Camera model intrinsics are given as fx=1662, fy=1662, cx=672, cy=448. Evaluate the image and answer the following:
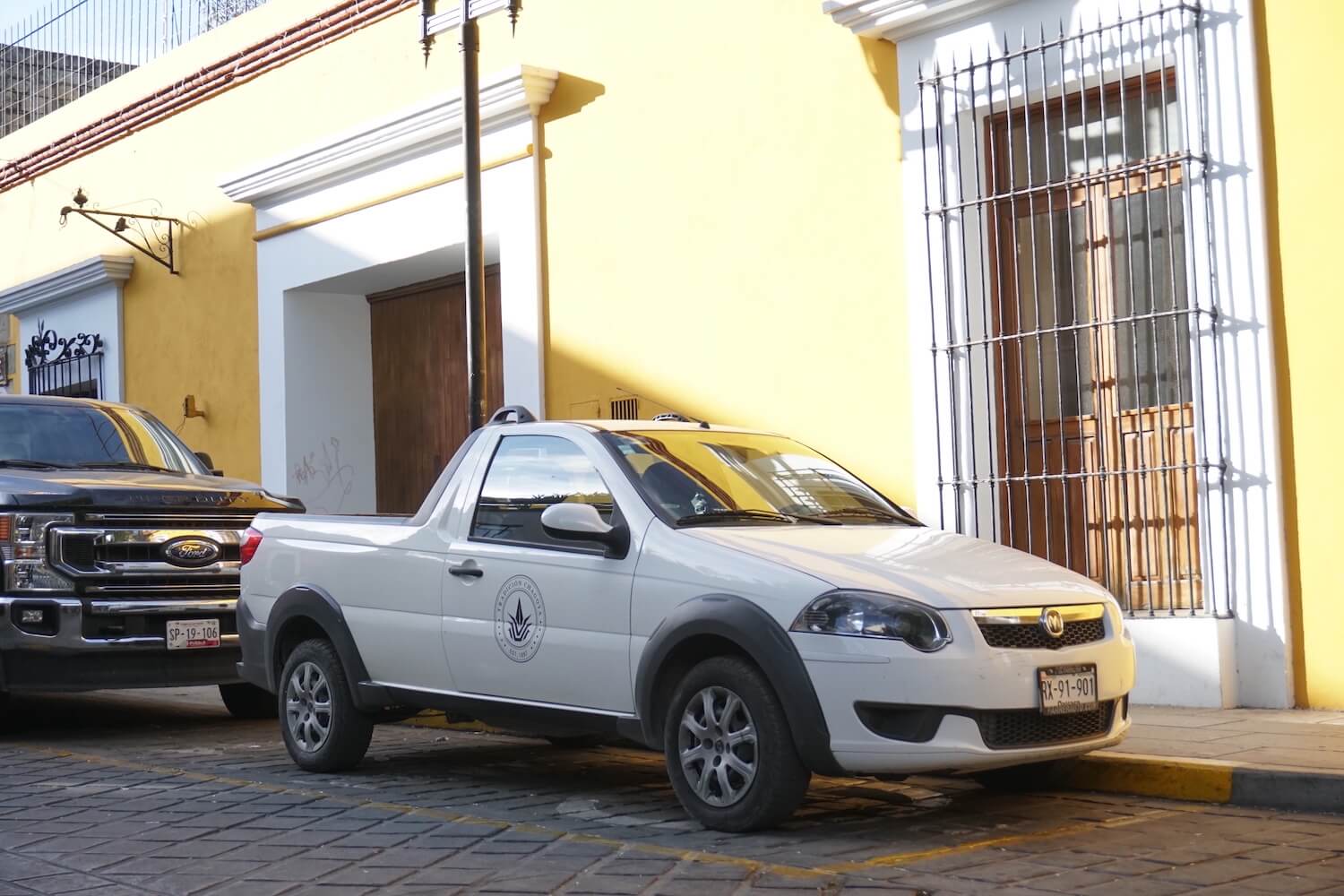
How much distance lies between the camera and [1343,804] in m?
6.33

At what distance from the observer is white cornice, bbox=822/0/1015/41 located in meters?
10.0

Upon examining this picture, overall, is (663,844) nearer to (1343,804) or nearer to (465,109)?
(1343,804)

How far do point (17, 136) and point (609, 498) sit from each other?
16.8 m

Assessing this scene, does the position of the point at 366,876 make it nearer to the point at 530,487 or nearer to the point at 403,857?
the point at 403,857

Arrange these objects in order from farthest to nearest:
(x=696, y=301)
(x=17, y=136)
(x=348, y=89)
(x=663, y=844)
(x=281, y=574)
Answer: (x=17, y=136) → (x=348, y=89) → (x=696, y=301) → (x=281, y=574) → (x=663, y=844)

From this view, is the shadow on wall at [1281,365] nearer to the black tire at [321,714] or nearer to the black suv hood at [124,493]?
the black tire at [321,714]

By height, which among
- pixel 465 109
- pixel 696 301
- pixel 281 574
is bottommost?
pixel 281 574

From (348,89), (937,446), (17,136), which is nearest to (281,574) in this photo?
(937,446)

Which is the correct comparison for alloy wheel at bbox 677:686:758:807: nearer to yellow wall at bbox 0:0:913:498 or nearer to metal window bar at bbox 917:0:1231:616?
metal window bar at bbox 917:0:1231:616

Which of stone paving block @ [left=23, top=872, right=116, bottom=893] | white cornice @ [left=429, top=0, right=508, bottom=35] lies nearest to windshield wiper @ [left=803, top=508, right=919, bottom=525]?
stone paving block @ [left=23, top=872, right=116, bottom=893]

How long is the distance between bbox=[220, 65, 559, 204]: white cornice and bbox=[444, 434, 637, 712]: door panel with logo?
611cm

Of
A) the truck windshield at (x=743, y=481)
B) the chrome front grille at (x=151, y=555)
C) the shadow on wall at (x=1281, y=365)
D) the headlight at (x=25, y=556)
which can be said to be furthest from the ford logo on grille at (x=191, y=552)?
the shadow on wall at (x=1281, y=365)

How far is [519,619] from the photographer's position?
271 inches

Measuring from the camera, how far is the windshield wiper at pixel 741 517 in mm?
6590
